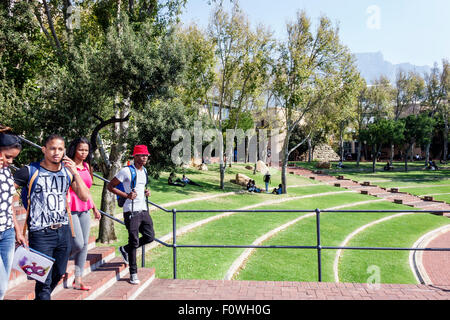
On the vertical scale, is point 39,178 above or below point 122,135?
below

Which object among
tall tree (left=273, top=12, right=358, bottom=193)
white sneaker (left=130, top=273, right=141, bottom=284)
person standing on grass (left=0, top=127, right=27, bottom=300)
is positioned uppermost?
tall tree (left=273, top=12, right=358, bottom=193)

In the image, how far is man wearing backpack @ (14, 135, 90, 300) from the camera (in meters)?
3.39

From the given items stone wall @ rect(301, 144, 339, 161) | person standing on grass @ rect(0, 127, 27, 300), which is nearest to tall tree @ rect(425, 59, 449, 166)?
stone wall @ rect(301, 144, 339, 161)

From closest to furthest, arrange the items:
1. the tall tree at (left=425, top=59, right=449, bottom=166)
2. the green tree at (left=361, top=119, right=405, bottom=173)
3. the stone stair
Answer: the stone stair, the green tree at (left=361, top=119, right=405, bottom=173), the tall tree at (left=425, top=59, right=449, bottom=166)

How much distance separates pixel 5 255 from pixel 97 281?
1720 millimetres

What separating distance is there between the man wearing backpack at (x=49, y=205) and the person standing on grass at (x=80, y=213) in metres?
0.40

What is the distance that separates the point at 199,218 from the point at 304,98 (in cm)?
1405

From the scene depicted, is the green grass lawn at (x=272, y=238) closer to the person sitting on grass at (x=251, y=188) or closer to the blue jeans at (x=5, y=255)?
the person sitting on grass at (x=251, y=188)

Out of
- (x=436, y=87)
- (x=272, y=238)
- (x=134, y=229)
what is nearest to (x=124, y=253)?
(x=134, y=229)

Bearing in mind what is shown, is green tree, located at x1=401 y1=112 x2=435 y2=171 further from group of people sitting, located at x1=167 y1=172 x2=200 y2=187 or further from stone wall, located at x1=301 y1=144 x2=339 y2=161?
group of people sitting, located at x1=167 y1=172 x2=200 y2=187

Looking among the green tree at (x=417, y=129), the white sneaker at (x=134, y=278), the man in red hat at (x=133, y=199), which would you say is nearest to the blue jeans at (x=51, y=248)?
the man in red hat at (x=133, y=199)

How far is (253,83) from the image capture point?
1041 inches
